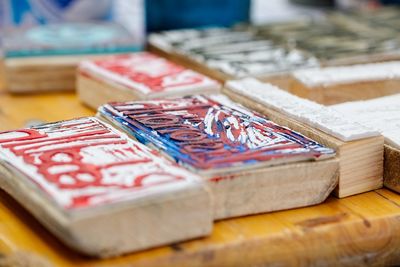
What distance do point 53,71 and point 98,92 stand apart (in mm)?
184

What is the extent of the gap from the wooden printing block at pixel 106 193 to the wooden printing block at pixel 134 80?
0.86ft

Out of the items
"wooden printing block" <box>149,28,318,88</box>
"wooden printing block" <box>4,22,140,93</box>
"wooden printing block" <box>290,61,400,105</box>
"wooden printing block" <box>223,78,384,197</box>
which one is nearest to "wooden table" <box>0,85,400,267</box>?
"wooden printing block" <box>223,78,384,197</box>

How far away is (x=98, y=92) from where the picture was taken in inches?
48.6

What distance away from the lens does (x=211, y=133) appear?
913 millimetres

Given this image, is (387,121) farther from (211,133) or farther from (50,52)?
(50,52)

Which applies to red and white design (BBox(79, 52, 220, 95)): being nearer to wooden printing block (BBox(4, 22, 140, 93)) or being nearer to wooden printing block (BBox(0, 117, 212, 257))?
wooden printing block (BBox(4, 22, 140, 93))

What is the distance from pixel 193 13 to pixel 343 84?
0.53 meters

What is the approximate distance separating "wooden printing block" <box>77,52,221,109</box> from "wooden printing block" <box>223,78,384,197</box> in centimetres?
16

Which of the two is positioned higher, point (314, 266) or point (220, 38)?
point (220, 38)

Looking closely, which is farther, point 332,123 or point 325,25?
point 325,25

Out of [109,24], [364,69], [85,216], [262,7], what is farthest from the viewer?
[262,7]

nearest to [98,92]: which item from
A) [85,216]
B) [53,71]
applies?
[53,71]

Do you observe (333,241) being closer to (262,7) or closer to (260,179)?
(260,179)

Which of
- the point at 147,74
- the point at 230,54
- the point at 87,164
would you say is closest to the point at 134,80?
the point at 147,74
